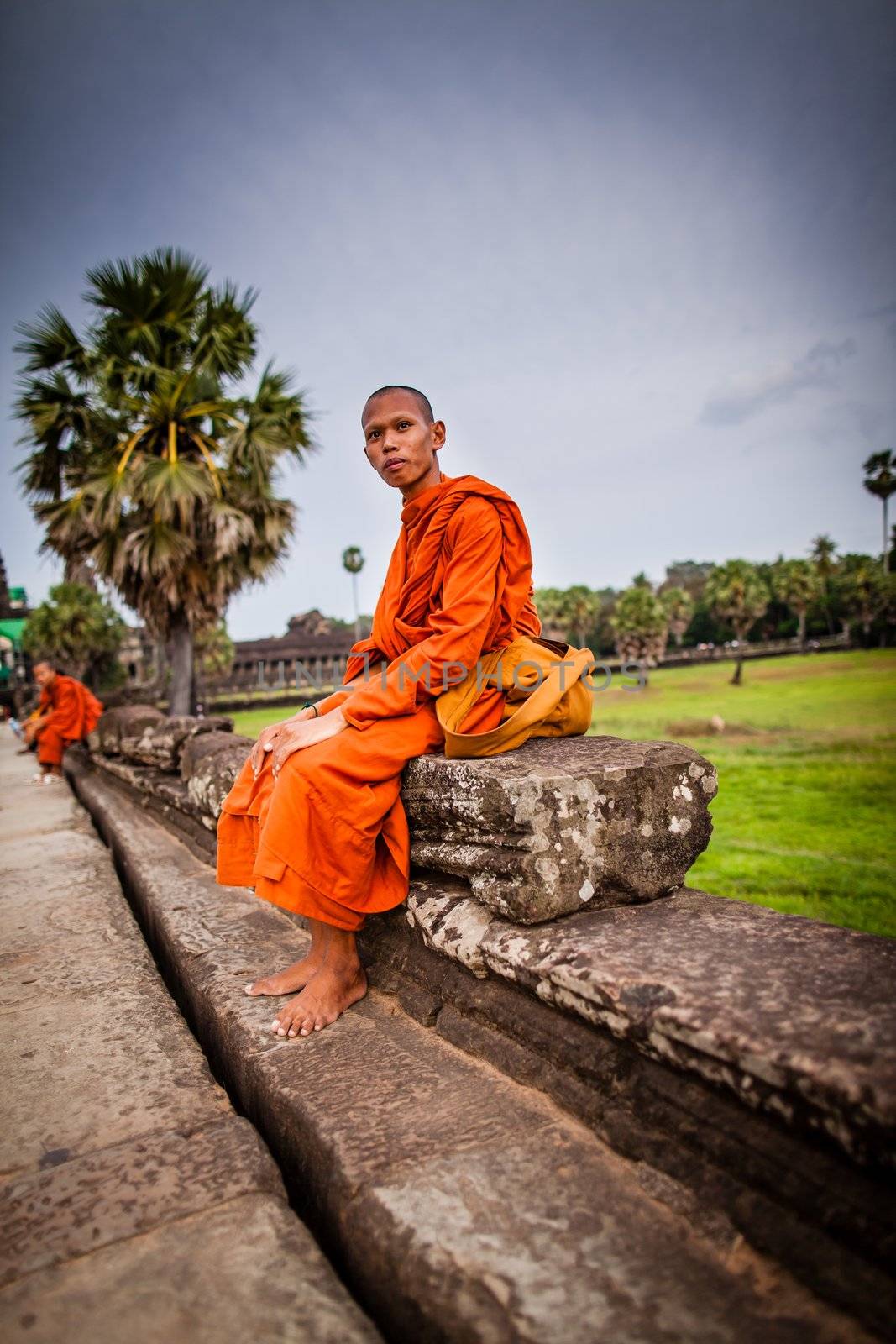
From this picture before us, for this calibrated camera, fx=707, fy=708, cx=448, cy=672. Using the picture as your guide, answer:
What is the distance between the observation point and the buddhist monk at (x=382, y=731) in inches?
61.7

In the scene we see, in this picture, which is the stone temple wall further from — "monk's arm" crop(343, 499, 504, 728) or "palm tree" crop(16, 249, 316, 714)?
"palm tree" crop(16, 249, 316, 714)

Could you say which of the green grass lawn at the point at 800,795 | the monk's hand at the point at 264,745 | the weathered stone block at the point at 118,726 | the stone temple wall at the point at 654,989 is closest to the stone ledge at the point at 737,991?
the stone temple wall at the point at 654,989

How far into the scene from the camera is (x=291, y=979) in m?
1.71

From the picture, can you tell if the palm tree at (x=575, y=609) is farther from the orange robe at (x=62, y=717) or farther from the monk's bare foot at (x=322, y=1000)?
the monk's bare foot at (x=322, y=1000)

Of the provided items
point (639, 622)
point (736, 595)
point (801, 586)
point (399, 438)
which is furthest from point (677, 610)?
point (399, 438)

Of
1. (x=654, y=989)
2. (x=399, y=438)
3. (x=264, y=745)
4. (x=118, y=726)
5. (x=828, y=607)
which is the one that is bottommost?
(x=654, y=989)

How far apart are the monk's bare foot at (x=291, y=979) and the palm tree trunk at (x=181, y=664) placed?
10.8 meters

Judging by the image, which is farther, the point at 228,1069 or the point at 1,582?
the point at 1,582

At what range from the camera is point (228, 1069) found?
5.14ft

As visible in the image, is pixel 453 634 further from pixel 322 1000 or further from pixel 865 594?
pixel 865 594

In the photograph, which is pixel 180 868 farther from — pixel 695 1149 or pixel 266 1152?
pixel 695 1149

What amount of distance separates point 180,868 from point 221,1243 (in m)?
2.14

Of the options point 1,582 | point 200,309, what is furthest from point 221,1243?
point 1,582

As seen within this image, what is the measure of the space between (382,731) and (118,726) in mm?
4645
